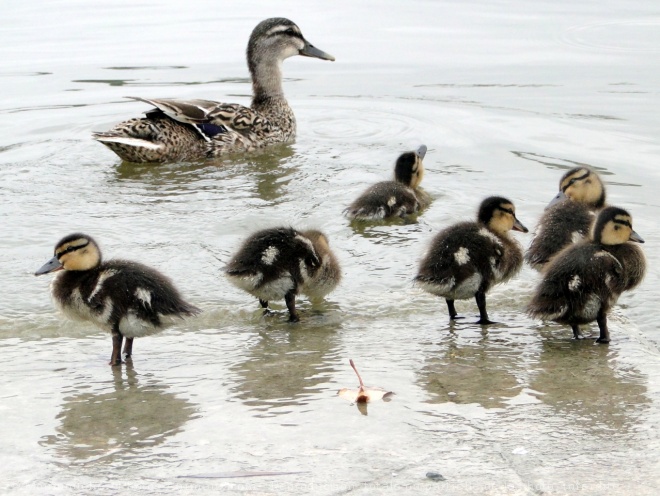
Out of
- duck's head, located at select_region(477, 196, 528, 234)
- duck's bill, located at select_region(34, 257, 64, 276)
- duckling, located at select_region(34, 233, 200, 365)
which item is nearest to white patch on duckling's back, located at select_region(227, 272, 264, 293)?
duckling, located at select_region(34, 233, 200, 365)

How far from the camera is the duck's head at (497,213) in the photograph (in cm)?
573

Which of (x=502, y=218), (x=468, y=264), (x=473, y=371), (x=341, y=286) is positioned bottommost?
(x=341, y=286)

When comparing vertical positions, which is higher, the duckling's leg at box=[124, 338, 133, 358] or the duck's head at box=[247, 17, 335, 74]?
the duck's head at box=[247, 17, 335, 74]

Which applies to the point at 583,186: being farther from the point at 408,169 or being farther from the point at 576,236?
the point at 408,169

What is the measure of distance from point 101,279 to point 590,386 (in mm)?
2151

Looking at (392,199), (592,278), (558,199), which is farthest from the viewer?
(392,199)

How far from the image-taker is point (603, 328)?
5.04 metres

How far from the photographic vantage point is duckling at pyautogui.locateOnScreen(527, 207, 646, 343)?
16.3ft

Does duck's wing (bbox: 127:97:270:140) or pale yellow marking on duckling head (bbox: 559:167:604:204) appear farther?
duck's wing (bbox: 127:97:270:140)

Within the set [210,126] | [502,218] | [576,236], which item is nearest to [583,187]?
[576,236]

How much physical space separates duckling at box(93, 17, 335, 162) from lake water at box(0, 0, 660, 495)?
23 cm

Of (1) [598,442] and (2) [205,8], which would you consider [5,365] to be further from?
(2) [205,8]

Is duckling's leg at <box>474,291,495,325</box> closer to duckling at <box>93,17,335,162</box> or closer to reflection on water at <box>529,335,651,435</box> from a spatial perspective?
reflection on water at <box>529,335,651,435</box>

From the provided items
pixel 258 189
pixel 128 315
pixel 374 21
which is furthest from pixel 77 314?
pixel 374 21
